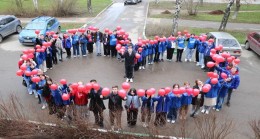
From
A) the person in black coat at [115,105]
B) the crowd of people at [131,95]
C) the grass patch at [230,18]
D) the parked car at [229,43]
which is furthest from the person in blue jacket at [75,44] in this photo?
the grass patch at [230,18]

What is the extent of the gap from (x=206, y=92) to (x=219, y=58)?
8.07 feet

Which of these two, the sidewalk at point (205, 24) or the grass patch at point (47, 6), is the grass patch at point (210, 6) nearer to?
the grass patch at point (47, 6)

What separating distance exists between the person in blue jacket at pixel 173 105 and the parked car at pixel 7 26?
1321 centimetres

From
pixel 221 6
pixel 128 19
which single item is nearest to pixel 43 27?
pixel 128 19

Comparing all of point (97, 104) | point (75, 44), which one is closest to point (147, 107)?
point (97, 104)

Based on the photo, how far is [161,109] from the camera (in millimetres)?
8211

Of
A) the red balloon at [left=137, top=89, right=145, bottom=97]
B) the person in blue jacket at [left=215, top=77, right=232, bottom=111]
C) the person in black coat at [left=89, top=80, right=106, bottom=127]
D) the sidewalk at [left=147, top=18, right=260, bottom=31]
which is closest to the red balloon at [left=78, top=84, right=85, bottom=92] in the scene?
the person in black coat at [left=89, top=80, right=106, bottom=127]

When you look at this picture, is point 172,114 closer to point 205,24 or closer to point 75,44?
point 75,44

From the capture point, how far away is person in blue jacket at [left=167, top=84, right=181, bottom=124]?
8134 millimetres

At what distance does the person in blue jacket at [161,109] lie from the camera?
8.07m

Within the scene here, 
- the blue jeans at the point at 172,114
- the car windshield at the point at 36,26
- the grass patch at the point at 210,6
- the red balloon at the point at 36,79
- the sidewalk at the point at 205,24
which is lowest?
the blue jeans at the point at 172,114

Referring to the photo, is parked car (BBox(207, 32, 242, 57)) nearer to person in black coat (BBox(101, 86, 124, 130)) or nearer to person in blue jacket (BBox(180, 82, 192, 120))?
person in blue jacket (BBox(180, 82, 192, 120))

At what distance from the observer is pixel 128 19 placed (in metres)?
25.3

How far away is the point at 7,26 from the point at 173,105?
1391 cm
